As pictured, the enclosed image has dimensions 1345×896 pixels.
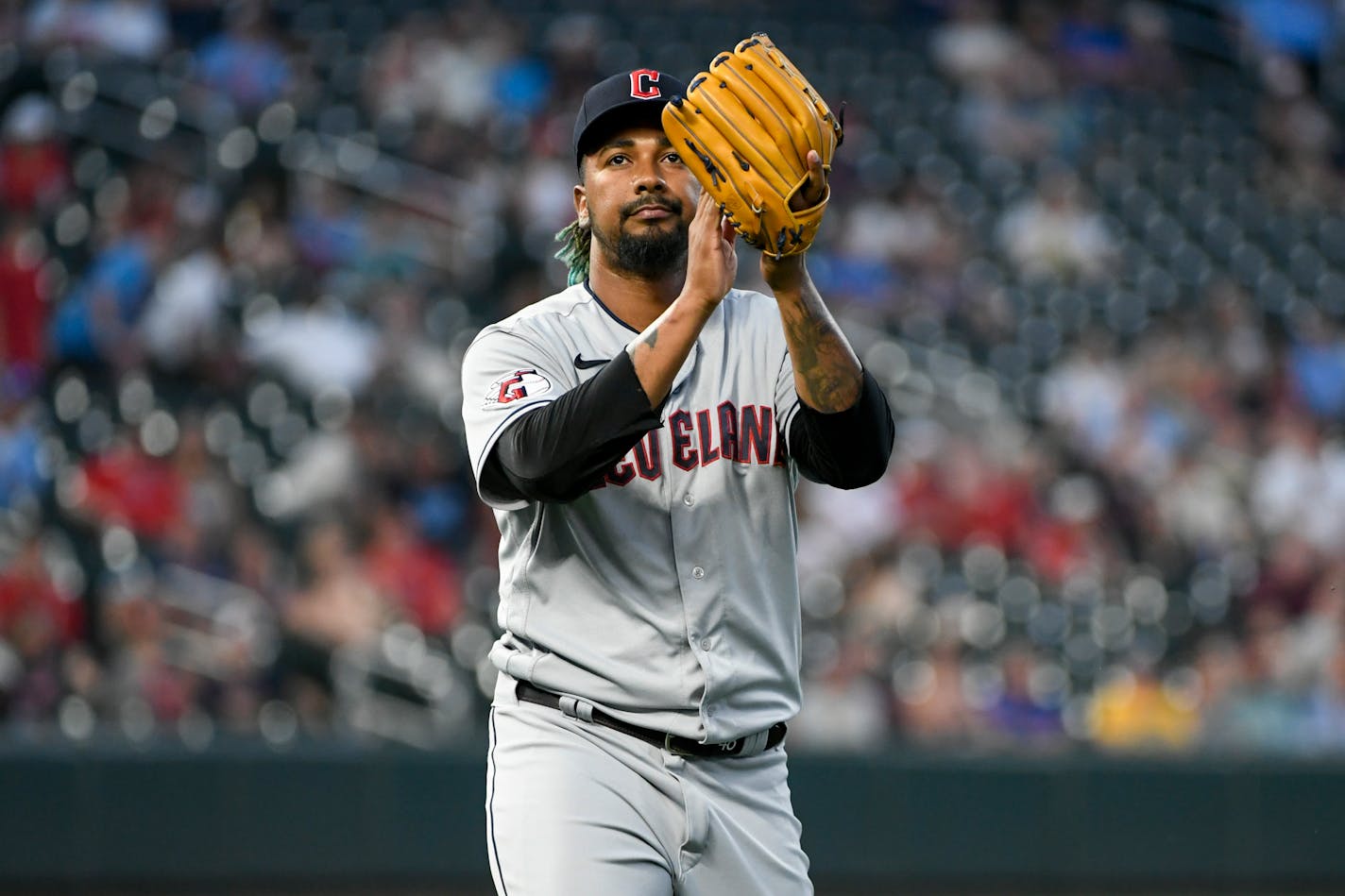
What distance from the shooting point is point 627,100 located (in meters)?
3.03

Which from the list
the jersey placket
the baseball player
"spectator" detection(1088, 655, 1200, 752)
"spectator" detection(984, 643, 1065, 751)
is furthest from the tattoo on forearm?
"spectator" detection(1088, 655, 1200, 752)

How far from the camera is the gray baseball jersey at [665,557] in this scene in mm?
2941

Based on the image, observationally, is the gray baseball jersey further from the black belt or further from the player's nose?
the player's nose

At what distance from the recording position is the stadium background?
24.6 ft

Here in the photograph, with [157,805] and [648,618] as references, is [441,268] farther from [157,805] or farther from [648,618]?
[648,618]

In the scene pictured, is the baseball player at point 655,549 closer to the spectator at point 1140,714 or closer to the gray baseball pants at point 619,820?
the gray baseball pants at point 619,820

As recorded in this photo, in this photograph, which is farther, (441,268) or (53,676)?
(441,268)

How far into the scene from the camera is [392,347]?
8859 mm

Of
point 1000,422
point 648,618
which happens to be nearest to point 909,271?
point 1000,422

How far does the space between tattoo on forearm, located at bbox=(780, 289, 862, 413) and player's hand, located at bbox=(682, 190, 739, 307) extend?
0.45ft

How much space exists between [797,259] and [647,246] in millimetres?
336

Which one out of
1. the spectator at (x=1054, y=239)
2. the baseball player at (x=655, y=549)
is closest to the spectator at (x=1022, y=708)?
the spectator at (x=1054, y=239)

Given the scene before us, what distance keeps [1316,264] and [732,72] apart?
10.5 m

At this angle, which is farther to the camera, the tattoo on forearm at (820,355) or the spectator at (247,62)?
the spectator at (247,62)
